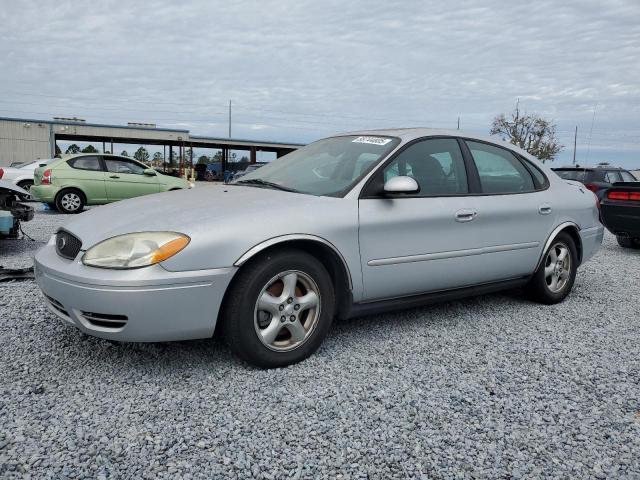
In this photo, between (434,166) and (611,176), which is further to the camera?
(611,176)

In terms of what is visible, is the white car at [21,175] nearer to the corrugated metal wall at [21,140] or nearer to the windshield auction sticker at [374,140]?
the windshield auction sticker at [374,140]

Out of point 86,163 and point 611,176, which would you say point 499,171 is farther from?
point 611,176

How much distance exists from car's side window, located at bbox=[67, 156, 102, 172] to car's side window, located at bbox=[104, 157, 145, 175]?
211 millimetres

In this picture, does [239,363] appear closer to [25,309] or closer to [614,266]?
[25,309]

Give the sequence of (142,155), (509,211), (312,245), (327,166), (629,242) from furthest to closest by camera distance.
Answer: (142,155) → (629,242) → (509,211) → (327,166) → (312,245)

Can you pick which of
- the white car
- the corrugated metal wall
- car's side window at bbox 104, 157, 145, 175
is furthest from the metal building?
car's side window at bbox 104, 157, 145, 175

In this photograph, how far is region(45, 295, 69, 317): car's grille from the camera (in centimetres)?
287

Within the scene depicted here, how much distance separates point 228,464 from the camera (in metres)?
2.11

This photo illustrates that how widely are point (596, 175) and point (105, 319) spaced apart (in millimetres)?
12792

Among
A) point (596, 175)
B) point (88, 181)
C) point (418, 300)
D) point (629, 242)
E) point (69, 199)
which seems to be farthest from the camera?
point (596, 175)

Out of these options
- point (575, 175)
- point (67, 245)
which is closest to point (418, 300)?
point (67, 245)

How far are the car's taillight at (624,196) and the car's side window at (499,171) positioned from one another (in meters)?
4.36

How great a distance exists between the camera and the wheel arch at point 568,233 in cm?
447

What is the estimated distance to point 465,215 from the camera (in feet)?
12.5
